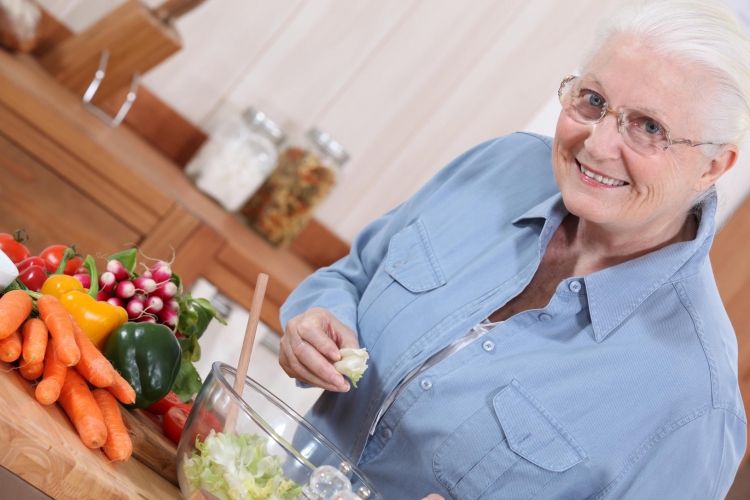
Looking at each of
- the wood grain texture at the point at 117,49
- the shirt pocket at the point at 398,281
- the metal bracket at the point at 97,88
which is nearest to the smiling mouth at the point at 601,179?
the shirt pocket at the point at 398,281

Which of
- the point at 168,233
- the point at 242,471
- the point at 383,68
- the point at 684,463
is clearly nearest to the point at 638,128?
the point at 684,463

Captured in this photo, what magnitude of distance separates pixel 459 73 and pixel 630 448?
166 centimetres

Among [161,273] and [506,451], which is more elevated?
[506,451]

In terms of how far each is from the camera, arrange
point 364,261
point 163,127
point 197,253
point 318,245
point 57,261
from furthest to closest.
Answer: point 318,245 → point 163,127 → point 197,253 → point 364,261 → point 57,261

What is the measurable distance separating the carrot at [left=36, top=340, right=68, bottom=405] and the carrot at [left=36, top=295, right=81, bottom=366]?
0.04ft

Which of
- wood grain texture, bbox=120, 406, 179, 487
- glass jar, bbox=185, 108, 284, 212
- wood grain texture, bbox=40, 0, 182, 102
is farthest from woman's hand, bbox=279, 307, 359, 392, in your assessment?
wood grain texture, bbox=40, 0, 182, 102

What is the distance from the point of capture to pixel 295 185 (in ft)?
7.73

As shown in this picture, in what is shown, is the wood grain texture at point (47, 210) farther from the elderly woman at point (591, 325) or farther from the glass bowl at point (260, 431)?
the glass bowl at point (260, 431)

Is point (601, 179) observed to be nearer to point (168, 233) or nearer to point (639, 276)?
point (639, 276)

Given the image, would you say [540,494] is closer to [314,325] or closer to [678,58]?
[314,325]

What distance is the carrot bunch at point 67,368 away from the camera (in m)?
0.88

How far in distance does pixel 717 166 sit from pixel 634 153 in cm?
14

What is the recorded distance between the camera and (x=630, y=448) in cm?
105

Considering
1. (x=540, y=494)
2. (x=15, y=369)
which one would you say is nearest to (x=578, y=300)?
(x=540, y=494)
